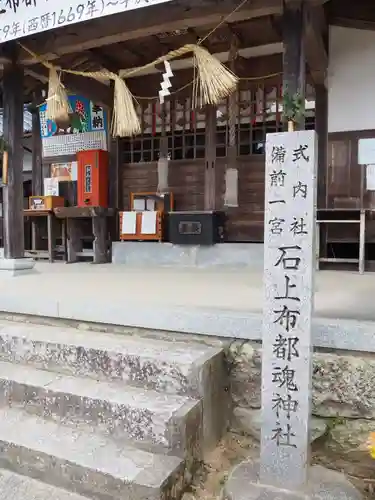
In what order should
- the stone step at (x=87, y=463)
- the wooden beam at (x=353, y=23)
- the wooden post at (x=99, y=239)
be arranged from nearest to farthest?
the stone step at (x=87, y=463)
the wooden beam at (x=353, y=23)
the wooden post at (x=99, y=239)

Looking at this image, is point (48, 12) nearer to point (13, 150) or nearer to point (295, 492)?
point (13, 150)

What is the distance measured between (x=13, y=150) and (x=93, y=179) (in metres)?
2.50

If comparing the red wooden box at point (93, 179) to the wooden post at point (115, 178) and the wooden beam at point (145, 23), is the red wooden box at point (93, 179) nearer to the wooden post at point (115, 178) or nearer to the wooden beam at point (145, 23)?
the wooden post at point (115, 178)

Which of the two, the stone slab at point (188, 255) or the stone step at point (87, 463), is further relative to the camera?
the stone slab at point (188, 255)

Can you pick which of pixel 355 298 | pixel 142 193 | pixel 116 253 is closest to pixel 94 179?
pixel 142 193

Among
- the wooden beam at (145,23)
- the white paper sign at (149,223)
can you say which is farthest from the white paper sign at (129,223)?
the wooden beam at (145,23)

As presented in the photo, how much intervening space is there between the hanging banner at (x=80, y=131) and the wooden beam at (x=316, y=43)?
13.1ft

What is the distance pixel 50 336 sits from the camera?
10.2 ft

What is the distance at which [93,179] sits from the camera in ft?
25.5

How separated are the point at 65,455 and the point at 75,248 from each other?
6.20m

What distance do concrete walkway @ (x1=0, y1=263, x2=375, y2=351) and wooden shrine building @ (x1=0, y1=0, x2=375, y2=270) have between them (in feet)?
4.57

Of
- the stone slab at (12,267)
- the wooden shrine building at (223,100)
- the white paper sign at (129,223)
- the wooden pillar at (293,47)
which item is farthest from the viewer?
the white paper sign at (129,223)

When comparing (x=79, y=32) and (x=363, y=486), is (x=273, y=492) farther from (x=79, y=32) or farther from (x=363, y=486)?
(x=79, y=32)

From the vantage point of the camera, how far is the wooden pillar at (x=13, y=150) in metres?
5.25
